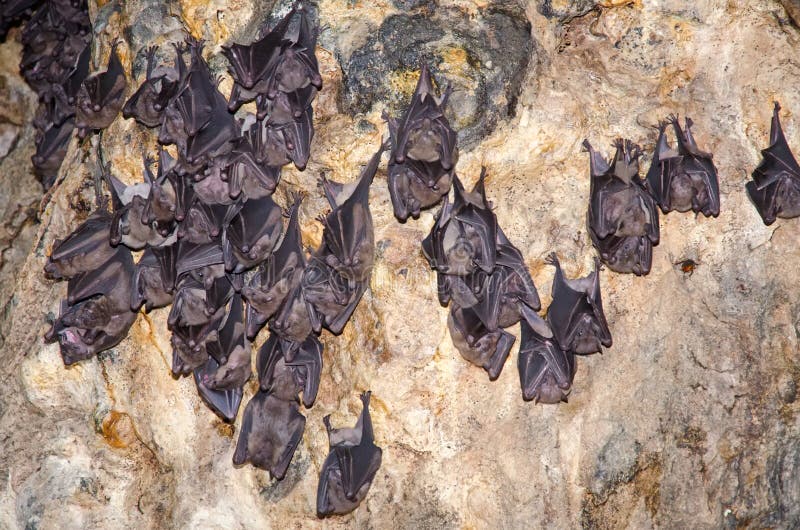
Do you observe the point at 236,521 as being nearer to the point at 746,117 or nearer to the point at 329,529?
the point at 329,529

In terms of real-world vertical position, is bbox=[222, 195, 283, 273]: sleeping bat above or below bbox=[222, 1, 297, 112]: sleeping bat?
below

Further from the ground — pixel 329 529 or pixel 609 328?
pixel 609 328

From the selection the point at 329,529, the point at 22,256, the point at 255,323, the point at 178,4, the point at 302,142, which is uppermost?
the point at 178,4

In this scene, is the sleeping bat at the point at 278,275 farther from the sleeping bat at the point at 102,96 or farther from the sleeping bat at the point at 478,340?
the sleeping bat at the point at 102,96

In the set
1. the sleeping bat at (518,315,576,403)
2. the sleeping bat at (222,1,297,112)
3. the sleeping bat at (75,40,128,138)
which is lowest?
the sleeping bat at (518,315,576,403)

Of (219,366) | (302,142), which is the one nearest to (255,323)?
(219,366)

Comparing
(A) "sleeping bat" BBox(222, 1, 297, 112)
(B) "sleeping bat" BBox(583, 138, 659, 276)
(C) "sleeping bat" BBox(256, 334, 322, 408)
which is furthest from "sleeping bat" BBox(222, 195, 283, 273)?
(B) "sleeping bat" BBox(583, 138, 659, 276)

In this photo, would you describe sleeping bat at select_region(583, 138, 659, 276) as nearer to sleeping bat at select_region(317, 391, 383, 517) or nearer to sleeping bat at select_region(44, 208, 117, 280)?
sleeping bat at select_region(317, 391, 383, 517)
